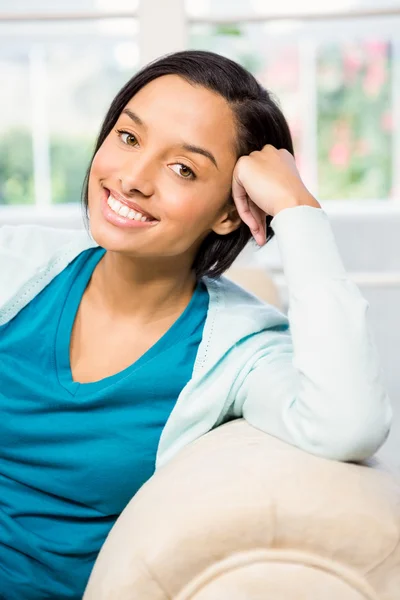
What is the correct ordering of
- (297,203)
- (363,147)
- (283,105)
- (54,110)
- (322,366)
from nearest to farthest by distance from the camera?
(322,366), (297,203), (283,105), (363,147), (54,110)

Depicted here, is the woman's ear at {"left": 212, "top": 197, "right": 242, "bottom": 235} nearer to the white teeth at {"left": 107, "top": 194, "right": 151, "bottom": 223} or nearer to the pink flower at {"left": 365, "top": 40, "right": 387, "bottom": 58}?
the white teeth at {"left": 107, "top": 194, "right": 151, "bottom": 223}

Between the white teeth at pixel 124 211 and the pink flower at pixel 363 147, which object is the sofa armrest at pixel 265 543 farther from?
the pink flower at pixel 363 147

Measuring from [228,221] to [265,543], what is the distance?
71cm

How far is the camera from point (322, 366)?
4.55 feet

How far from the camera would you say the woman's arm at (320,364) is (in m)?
1.34

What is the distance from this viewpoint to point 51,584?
5.28ft

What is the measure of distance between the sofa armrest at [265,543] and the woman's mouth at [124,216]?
49 centimetres

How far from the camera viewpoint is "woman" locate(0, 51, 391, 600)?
155cm

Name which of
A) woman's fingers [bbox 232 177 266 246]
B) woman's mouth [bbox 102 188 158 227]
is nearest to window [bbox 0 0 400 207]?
woman's fingers [bbox 232 177 266 246]

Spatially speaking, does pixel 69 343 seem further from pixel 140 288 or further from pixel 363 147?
pixel 363 147

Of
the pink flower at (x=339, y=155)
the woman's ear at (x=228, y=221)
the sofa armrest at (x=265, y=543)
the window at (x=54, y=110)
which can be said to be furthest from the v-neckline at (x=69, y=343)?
the pink flower at (x=339, y=155)

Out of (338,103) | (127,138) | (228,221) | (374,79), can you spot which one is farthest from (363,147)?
(127,138)

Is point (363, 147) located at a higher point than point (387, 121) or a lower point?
lower

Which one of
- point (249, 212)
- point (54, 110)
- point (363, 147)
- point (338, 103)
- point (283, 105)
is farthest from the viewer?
point (54, 110)
